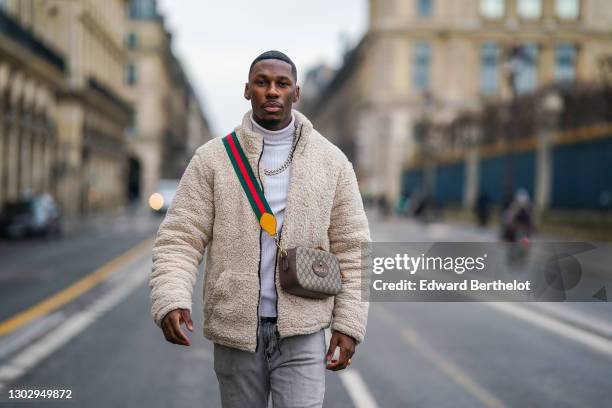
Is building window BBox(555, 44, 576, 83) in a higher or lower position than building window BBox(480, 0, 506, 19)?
lower

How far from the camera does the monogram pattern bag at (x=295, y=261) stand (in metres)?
3.24

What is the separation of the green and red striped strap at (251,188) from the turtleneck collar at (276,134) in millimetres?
106

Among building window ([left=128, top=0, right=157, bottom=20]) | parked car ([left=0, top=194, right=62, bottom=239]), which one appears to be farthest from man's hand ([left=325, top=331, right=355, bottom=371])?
building window ([left=128, top=0, right=157, bottom=20])

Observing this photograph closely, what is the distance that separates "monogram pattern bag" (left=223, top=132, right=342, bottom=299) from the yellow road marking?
25.0ft

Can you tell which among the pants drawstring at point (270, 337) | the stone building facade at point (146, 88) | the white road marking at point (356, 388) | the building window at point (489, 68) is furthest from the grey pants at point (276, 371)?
the stone building facade at point (146, 88)

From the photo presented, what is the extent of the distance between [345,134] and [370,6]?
1656cm

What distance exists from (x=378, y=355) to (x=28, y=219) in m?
25.5

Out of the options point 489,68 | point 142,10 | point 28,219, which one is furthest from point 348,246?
point 142,10

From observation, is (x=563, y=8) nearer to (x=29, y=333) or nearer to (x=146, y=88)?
(x=146, y=88)

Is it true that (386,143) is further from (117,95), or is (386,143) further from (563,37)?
(117,95)

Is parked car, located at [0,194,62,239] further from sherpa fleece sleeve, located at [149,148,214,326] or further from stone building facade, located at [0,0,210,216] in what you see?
sherpa fleece sleeve, located at [149,148,214,326]

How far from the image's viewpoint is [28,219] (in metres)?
32.1

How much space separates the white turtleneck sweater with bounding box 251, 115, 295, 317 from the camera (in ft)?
11.0

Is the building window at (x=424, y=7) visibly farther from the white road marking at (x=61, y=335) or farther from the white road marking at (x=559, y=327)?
the white road marking at (x=559, y=327)
